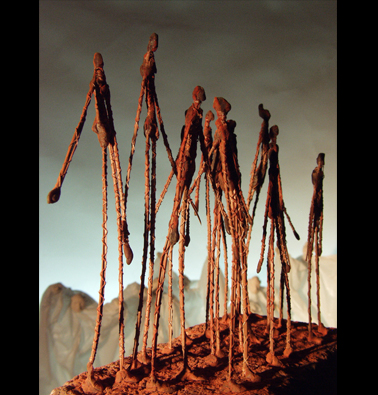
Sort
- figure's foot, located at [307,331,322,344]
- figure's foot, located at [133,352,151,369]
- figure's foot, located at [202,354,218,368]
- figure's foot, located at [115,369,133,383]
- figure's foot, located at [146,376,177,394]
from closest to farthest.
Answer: figure's foot, located at [146,376,177,394], figure's foot, located at [115,369,133,383], figure's foot, located at [133,352,151,369], figure's foot, located at [202,354,218,368], figure's foot, located at [307,331,322,344]

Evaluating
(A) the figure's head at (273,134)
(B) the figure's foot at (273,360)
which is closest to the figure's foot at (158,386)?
(B) the figure's foot at (273,360)

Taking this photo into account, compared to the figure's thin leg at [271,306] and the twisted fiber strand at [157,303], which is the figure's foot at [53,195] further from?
the figure's thin leg at [271,306]

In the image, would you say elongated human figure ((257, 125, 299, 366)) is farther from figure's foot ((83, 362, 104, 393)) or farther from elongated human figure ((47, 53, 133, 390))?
figure's foot ((83, 362, 104, 393))

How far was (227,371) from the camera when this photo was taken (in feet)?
10.3

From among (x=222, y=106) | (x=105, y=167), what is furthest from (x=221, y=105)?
(x=105, y=167)

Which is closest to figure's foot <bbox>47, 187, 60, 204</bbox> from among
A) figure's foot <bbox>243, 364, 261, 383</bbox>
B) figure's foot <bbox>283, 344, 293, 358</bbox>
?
figure's foot <bbox>243, 364, 261, 383</bbox>

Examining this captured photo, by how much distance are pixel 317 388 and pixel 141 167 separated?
3236 millimetres

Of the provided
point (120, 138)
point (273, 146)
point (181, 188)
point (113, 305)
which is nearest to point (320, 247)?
point (273, 146)

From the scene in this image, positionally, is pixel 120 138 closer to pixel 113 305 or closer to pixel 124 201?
pixel 124 201

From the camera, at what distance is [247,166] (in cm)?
561

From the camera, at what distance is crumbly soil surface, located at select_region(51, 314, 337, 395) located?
2736mm

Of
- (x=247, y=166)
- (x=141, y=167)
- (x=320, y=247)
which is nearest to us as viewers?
(x=320, y=247)

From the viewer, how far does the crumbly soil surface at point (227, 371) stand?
2.74 metres

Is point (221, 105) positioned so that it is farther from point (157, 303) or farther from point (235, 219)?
point (157, 303)
